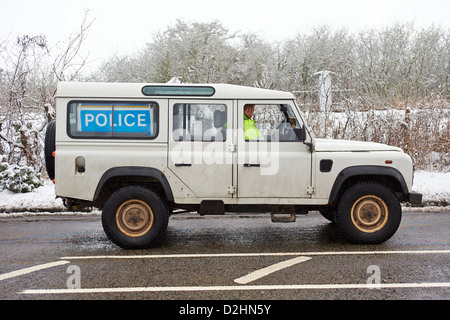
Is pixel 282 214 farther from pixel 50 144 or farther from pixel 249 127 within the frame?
pixel 50 144

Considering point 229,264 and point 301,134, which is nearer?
point 229,264

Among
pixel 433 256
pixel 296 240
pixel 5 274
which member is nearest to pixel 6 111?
pixel 5 274

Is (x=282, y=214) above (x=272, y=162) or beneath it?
beneath

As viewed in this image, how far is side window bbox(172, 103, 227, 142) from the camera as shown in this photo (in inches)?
218

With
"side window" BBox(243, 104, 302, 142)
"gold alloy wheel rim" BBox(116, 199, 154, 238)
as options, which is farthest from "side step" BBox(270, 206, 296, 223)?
"gold alloy wheel rim" BBox(116, 199, 154, 238)

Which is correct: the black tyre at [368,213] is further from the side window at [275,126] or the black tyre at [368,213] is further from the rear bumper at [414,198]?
the side window at [275,126]

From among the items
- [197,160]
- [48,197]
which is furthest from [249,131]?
[48,197]

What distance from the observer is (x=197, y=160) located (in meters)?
5.50

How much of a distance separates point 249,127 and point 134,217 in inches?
76.1

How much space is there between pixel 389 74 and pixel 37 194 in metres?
21.4

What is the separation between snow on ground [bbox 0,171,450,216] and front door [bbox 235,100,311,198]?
4.55m

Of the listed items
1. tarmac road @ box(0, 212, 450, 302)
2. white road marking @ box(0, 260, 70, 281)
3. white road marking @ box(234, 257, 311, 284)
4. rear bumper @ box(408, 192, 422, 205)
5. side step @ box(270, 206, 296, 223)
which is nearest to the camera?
tarmac road @ box(0, 212, 450, 302)

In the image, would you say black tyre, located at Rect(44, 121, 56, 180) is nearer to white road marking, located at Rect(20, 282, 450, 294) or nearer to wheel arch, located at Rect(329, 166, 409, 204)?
white road marking, located at Rect(20, 282, 450, 294)
